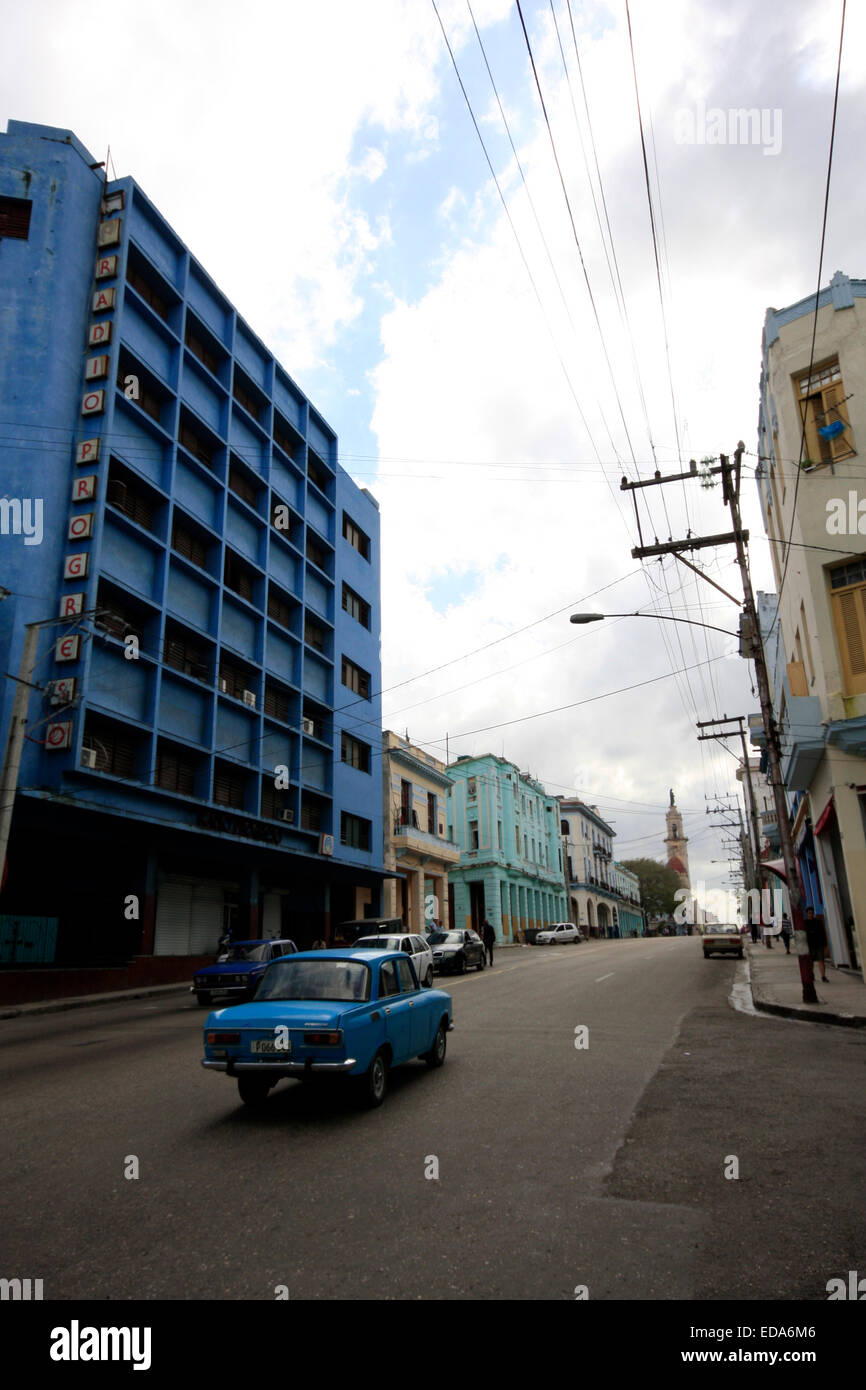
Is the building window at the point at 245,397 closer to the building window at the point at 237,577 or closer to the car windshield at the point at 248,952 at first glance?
the building window at the point at 237,577

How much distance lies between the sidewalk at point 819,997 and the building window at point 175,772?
18.2m

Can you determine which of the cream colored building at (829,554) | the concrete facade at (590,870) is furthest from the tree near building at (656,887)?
the cream colored building at (829,554)

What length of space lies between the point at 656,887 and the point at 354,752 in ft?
347

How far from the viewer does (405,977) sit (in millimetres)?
9609

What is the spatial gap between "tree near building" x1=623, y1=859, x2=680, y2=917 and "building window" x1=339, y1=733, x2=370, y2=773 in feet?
320

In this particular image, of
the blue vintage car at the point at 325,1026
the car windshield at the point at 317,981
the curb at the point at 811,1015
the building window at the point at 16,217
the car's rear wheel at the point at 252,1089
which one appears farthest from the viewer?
the building window at the point at 16,217

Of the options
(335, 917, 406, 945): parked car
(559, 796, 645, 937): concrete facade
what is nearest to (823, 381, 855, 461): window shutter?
(335, 917, 406, 945): parked car

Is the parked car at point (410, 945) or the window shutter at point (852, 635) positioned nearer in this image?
the window shutter at point (852, 635)

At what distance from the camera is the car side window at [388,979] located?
869 centimetres

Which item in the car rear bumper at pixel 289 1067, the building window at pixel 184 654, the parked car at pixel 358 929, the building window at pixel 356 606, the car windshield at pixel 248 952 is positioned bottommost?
the car rear bumper at pixel 289 1067

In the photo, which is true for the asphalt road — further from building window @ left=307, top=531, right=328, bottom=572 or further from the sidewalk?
building window @ left=307, top=531, right=328, bottom=572

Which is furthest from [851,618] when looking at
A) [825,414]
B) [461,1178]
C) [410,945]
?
[461,1178]

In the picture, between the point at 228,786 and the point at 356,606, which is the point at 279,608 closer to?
the point at 356,606
